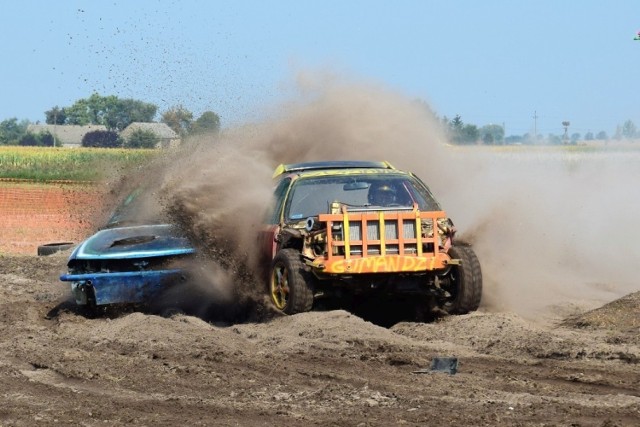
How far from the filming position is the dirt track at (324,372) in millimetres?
7465

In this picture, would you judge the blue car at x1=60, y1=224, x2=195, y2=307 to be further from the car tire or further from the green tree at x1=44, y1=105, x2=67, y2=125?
the green tree at x1=44, y1=105, x2=67, y2=125

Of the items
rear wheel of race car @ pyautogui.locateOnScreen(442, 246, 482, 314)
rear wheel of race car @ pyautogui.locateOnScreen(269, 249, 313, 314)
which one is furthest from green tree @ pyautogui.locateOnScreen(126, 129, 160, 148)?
rear wheel of race car @ pyautogui.locateOnScreen(442, 246, 482, 314)

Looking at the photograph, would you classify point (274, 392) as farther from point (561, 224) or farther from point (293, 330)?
point (561, 224)

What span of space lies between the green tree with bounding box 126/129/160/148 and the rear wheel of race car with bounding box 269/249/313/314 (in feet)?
35.3

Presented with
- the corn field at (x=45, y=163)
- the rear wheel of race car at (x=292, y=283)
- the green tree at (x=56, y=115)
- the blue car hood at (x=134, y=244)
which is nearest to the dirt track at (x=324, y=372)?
the rear wheel of race car at (x=292, y=283)

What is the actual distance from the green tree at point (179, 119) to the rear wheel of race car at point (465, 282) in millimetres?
8686

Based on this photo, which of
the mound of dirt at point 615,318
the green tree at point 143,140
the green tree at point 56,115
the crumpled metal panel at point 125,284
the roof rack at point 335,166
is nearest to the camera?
the mound of dirt at point 615,318

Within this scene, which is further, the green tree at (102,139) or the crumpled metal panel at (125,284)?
the green tree at (102,139)

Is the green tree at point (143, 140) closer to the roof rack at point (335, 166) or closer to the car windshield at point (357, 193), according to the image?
the roof rack at point (335, 166)

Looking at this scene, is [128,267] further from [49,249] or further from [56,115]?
[56,115]

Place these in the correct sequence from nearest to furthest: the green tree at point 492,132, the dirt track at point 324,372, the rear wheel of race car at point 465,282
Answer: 1. the dirt track at point 324,372
2. the rear wheel of race car at point 465,282
3. the green tree at point 492,132

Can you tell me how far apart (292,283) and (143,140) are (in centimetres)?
1414

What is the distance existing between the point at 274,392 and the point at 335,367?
1011 millimetres

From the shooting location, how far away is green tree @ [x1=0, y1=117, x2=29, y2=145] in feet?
341
